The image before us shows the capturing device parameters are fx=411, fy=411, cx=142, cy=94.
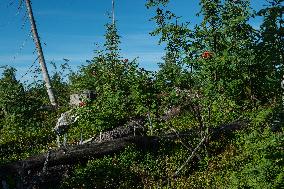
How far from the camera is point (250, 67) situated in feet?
43.4

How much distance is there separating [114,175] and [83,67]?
13.4 meters

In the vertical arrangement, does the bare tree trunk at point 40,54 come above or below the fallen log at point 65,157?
above

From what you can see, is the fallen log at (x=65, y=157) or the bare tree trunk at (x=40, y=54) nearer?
the fallen log at (x=65, y=157)

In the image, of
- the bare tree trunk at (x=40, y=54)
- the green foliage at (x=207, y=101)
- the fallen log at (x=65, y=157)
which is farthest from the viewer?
the bare tree trunk at (x=40, y=54)

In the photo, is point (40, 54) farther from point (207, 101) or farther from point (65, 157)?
point (207, 101)

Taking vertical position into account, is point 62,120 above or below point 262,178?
above

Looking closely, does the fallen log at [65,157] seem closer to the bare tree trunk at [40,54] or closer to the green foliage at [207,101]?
the green foliage at [207,101]

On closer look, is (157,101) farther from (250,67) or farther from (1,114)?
(1,114)

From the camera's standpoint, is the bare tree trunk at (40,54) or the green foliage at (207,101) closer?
the green foliage at (207,101)

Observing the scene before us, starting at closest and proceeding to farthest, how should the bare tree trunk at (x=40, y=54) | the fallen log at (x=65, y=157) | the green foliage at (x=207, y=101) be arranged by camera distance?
the green foliage at (x=207, y=101) → the fallen log at (x=65, y=157) → the bare tree trunk at (x=40, y=54)

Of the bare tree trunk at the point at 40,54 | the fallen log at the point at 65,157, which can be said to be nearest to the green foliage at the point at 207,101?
the fallen log at the point at 65,157

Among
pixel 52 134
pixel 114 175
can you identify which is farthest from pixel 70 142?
pixel 114 175

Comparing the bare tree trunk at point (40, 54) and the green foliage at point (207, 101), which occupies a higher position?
the bare tree trunk at point (40, 54)

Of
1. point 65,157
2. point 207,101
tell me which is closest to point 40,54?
point 65,157
